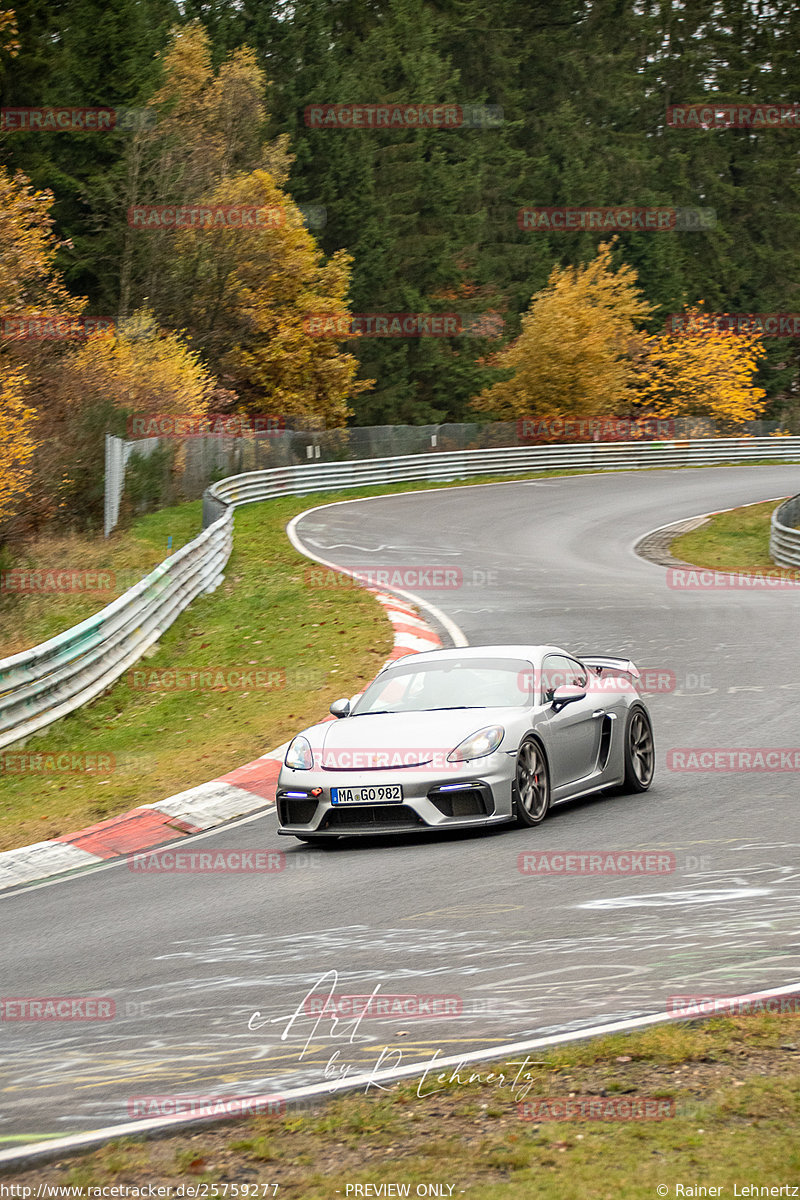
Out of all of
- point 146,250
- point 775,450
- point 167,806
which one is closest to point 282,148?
point 146,250

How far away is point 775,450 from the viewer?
181 ft

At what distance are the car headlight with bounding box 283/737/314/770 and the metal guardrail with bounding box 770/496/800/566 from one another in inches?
791

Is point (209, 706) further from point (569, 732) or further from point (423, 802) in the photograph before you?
point (423, 802)

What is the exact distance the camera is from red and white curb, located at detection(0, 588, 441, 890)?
1000 cm

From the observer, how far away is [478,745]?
9.63 meters

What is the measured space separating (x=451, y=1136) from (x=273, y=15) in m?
70.9

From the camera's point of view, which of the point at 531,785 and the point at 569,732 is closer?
the point at 531,785

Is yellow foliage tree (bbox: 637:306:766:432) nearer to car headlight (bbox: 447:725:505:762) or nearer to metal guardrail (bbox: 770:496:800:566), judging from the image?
metal guardrail (bbox: 770:496:800:566)

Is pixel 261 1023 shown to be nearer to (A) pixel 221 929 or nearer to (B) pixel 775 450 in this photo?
(A) pixel 221 929

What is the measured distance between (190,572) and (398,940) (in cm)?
1557

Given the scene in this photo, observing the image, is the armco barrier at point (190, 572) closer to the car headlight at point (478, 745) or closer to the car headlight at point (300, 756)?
the car headlight at point (300, 756)

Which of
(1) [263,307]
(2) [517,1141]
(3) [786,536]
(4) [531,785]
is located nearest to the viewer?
(2) [517,1141]

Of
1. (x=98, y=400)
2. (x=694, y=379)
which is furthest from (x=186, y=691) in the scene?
(x=694, y=379)

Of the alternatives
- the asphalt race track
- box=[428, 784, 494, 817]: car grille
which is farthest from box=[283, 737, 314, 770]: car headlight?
box=[428, 784, 494, 817]: car grille
